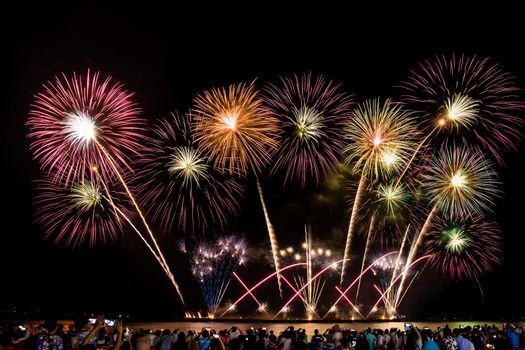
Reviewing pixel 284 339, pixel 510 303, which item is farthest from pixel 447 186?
pixel 510 303

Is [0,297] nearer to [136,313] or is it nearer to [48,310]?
[48,310]

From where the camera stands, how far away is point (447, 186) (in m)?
26.6

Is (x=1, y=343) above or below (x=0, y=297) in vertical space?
below

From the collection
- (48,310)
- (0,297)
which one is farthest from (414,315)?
(0,297)

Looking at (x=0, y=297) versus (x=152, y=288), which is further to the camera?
(x=152, y=288)

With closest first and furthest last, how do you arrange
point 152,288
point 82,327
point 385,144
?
point 82,327
point 385,144
point 152,288

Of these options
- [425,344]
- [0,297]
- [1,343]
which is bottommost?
[1,343]

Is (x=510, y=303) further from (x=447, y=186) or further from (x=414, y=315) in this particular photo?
(x=447, y=186)

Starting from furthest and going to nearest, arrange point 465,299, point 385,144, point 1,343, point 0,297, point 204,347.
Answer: point 465,299
point 0,297
point 385,144
point 204,347
point 1,343

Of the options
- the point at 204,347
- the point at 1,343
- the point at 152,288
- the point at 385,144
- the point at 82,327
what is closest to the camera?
the point at 1,343

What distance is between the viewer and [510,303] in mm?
92750

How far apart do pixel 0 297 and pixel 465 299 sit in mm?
99576

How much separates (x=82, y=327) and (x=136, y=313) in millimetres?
104023

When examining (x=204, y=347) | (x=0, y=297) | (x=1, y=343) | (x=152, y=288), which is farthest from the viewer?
(x=152, y=288)
